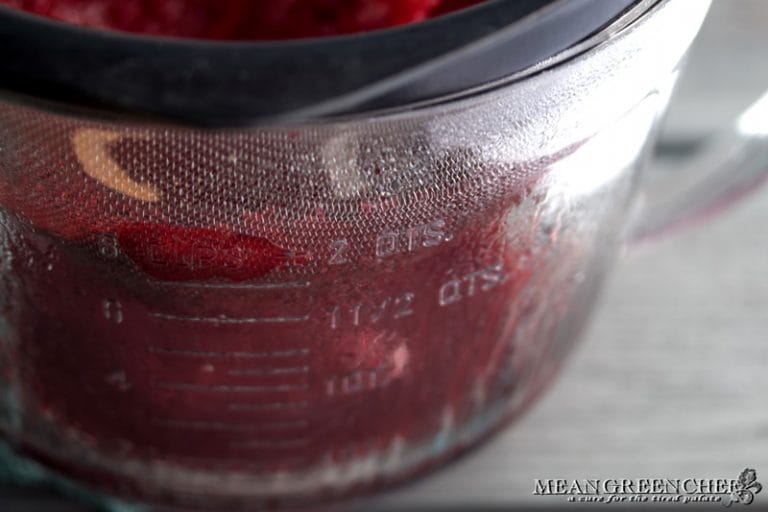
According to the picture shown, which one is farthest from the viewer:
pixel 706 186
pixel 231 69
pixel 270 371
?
pixel 706 186

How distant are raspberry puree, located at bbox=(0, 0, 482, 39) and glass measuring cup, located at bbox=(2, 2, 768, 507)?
0.05 m

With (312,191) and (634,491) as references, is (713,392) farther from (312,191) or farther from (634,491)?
(312,191)

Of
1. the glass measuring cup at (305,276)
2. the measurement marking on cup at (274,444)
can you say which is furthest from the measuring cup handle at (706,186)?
the measurement marking on cup at (274,444)

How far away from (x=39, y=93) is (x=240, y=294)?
0.30 ft

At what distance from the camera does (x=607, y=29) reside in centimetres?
28

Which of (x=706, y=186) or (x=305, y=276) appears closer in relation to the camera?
(x=305, y=276)

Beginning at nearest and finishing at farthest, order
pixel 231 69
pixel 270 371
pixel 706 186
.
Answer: pixel 231 69 < pixel 270 371 < pixel 706 186

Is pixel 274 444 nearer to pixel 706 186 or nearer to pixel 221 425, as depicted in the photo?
pixel 221 425

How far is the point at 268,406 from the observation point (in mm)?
359

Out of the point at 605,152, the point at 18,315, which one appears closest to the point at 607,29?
the point at 605,152

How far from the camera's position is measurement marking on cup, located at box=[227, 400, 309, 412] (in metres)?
0.36

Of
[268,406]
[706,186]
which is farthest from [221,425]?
[706,186]
